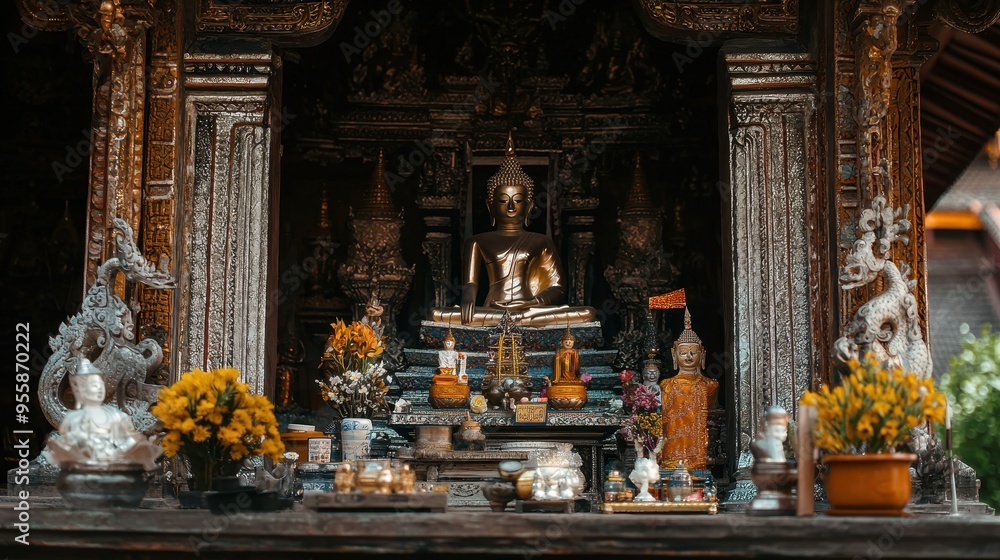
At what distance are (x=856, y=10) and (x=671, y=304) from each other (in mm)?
2566

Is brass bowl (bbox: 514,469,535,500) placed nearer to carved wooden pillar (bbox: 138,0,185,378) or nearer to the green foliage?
carved wooden pillar (bbox: 138,0,185,378)

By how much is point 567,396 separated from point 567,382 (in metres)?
0.14

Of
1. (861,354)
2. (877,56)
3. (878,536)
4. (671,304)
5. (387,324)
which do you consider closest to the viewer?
(878,536)

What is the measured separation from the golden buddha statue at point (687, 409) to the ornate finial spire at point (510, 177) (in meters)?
2.71

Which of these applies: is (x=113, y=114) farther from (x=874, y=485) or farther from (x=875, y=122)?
(x=874, y=485)

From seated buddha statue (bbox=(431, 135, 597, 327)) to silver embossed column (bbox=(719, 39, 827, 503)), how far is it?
8.31 feet

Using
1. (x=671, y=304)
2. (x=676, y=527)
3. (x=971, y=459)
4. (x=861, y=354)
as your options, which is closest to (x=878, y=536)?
(x=676, y=527)

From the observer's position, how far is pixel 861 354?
730cm

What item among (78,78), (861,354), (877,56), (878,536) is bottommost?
(878,536)

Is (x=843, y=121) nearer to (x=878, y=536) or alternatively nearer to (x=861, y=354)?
(x=861, y=354)

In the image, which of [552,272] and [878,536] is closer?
[878,536]

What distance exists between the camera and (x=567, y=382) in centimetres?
920

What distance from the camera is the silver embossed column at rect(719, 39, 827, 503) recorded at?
27.0ft

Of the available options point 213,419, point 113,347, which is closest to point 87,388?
point 213,419
